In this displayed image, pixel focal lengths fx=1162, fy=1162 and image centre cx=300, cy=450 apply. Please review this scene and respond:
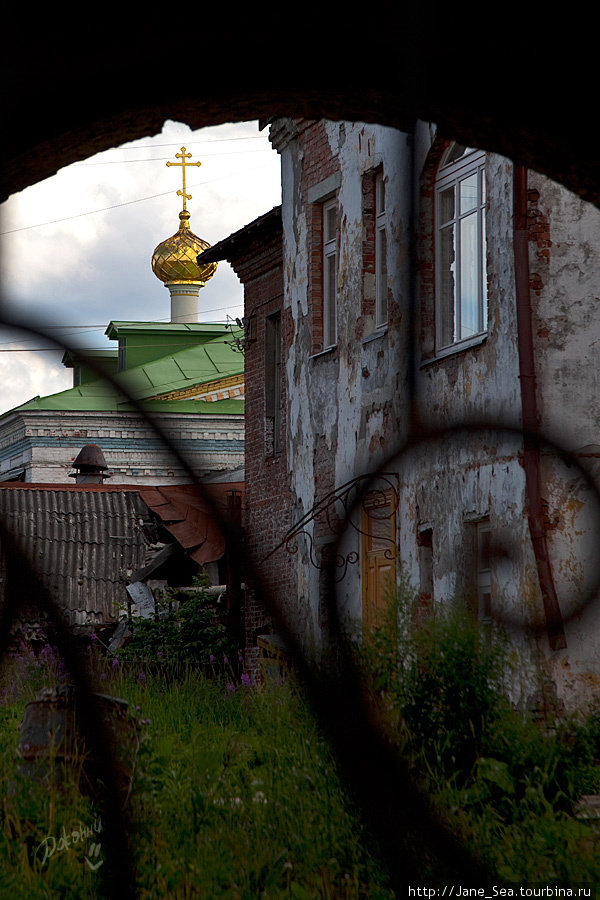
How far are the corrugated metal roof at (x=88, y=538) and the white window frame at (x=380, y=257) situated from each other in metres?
7.35

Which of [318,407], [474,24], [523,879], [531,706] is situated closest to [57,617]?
[474,24]

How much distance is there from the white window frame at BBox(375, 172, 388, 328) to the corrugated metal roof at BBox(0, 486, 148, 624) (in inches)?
289

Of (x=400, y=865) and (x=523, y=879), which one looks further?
(x=523, y=879)

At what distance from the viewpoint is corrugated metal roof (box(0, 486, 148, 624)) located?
684 inches

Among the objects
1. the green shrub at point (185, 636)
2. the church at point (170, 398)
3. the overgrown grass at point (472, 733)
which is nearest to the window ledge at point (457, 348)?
the overgrown grass at point (472, 733)

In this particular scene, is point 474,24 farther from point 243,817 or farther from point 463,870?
point 243,817

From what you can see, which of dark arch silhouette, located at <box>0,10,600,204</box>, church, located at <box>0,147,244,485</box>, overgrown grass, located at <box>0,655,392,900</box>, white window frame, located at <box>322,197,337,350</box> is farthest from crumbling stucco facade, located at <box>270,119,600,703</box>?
church, located at <box>0,147,244,485</box>

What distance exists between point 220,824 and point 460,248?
586 cm

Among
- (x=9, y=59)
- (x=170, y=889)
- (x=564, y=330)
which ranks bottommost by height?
(x=170, y=889)

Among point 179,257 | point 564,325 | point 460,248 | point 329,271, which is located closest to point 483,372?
point 564,325

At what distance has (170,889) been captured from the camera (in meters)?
4.66

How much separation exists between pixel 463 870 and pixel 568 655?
7584 millimetres

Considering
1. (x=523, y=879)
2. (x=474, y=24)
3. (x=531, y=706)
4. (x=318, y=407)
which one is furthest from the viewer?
(x=318, y=407)

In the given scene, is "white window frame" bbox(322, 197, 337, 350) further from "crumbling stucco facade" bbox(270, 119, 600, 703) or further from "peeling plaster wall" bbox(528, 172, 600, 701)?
"peeling plaster wall" bbox(528, 172, 600, 701)
